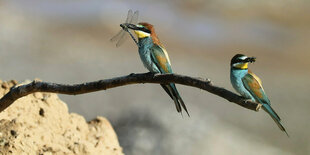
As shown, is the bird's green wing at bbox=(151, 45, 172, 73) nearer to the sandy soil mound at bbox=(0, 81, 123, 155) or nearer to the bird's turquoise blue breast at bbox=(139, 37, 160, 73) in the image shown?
the bird's turquoise blue breast at bbox=(139, 37, 160, 73)

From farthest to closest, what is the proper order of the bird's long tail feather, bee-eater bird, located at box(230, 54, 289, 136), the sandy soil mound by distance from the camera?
the sandy soil mound → bee-eater bird, located at box(230, 54, 289, 136) → the bird's long tail feather

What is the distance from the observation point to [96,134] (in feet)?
18.6

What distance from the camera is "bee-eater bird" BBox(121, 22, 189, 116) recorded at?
4137mm

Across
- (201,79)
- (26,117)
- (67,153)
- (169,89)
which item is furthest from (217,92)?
(26,117)

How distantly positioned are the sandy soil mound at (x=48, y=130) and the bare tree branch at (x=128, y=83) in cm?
35

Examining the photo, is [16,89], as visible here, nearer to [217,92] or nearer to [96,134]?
[96,134]

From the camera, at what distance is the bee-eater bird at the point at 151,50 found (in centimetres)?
414

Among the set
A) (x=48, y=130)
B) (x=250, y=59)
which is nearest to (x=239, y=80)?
(x=250, y=59)

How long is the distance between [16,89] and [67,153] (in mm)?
852

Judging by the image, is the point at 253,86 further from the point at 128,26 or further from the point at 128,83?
the point at 128,26

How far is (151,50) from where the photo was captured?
→ 4.20 metres

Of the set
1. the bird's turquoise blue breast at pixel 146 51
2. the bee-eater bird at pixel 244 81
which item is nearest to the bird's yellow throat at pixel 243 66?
the bee-eater bird at pixel 244 81

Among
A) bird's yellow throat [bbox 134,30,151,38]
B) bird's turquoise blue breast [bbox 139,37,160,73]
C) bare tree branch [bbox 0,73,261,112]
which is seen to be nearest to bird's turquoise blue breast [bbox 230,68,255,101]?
bare tree branch [bbox 0,73,261,112]

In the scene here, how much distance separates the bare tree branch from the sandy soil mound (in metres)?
0.35
